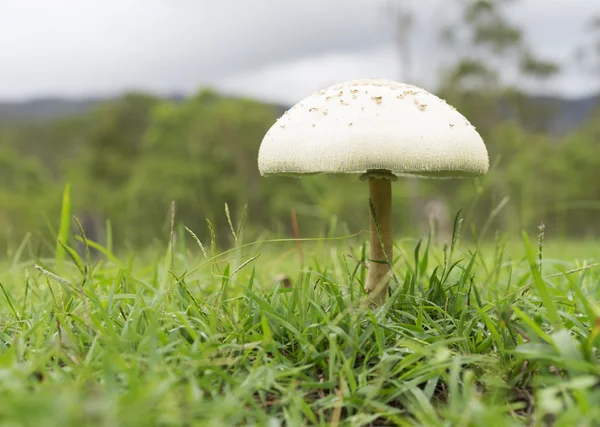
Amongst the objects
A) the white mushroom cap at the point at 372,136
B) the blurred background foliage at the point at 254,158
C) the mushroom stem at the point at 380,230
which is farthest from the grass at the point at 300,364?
the blurred background foliage at the point at 254,158

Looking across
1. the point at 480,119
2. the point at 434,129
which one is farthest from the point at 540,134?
the point at 434,129

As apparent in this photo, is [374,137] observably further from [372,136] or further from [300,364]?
[300,364]

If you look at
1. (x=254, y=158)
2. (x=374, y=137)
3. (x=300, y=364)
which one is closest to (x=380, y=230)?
(x=374, y=137)

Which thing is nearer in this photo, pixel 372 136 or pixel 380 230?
pixel 372 136

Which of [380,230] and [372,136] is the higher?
[372,136]

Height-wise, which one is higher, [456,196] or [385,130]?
[385,130]

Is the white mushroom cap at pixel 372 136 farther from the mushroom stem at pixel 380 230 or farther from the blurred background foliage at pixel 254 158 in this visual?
the blurred background foliage at pixel 254 158

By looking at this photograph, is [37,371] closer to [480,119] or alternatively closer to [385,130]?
[385,130]

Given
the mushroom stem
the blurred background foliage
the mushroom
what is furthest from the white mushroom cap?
the blurred background foliage
